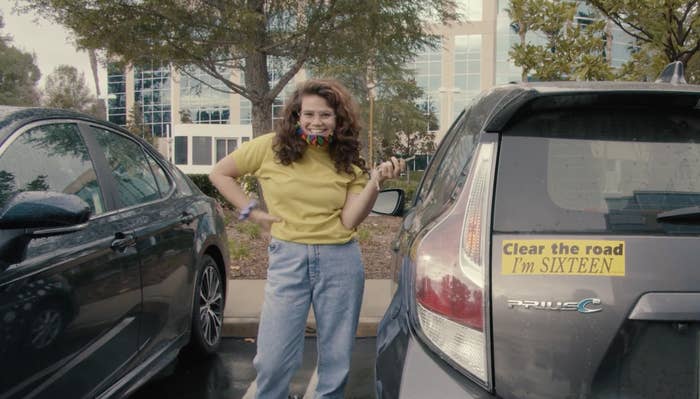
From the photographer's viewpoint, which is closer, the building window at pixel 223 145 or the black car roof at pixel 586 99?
the black car roof at pixel 586 99

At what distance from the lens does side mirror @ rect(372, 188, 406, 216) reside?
3197 millimetres

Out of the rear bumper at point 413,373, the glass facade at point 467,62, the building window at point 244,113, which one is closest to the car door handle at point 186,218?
the rear bumper at point 413,373

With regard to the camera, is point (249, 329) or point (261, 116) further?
point (261, 116)

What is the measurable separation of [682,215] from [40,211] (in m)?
1.99

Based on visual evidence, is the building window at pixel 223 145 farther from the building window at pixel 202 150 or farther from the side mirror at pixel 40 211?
the side mirror at pixel 40 211

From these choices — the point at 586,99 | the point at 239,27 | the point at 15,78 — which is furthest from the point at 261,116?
the point at 15,78

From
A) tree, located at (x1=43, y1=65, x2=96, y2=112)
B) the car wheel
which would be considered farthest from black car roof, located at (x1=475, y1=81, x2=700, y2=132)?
tree, located at (x1=43, y1=65, x2=96, y2=112)

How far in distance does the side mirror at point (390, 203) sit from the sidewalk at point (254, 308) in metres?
1.95

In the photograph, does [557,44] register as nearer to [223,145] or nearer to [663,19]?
[663,19]

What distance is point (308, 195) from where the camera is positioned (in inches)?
102

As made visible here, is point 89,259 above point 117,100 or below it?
below

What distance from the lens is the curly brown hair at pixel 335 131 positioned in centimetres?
260

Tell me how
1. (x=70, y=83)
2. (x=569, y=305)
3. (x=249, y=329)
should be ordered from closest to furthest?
(x=569, y=305)
(x=249, y=329)
(x=70, y=83)

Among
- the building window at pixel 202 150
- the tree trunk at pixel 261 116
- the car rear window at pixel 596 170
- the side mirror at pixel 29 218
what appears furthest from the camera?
the building window at pixel 202 150
